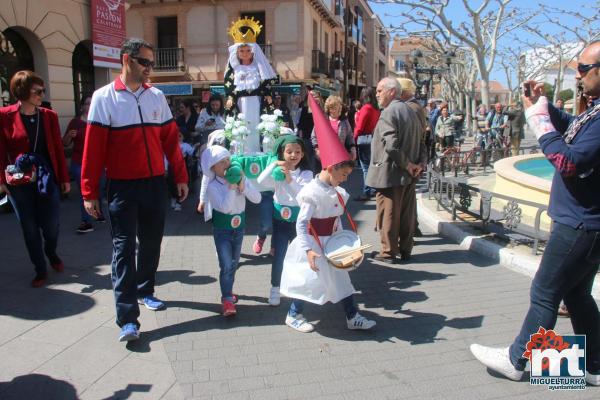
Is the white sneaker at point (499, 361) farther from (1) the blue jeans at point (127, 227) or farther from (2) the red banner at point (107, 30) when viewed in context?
(2) the red banner at point (107, 30)

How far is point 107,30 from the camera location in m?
11.2

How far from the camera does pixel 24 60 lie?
9.81 metres

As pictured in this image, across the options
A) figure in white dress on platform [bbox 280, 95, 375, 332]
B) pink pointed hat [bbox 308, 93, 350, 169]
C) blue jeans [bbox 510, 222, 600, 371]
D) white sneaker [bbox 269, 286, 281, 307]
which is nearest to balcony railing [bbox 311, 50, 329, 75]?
white sneaker [bbox 269, 286, 281, 307]

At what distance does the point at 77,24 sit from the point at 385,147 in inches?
324

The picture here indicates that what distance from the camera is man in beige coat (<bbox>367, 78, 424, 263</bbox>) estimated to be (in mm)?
5430

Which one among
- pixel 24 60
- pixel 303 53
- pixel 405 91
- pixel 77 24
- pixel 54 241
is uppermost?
pixel 303 53

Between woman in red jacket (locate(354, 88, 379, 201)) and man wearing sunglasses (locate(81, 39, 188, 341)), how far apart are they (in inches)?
219

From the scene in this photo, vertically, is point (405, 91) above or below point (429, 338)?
above

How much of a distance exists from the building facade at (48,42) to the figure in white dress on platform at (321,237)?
25.5 feet

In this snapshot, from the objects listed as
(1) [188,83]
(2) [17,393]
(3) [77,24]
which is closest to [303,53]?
(1) [188,83]

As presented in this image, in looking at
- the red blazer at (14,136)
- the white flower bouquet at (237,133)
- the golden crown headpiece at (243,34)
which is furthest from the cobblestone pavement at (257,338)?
the golden crown headpiece at (243,34)

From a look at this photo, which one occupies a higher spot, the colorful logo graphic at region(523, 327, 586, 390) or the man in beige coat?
the man in beige coat

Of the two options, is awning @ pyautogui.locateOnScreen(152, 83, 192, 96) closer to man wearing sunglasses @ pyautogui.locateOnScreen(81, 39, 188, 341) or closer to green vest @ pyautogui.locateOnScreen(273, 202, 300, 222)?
green vest @ pyautogui.locateOnScreen(273, 202, 300, 222)

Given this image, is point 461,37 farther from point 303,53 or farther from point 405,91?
point 303,53
